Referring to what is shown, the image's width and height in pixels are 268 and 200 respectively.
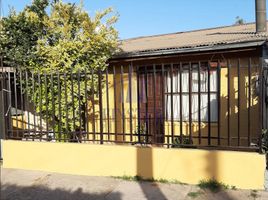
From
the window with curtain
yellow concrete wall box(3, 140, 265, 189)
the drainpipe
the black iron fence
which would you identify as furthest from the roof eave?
yellow concrete wall box(3, 140, 265, 189)

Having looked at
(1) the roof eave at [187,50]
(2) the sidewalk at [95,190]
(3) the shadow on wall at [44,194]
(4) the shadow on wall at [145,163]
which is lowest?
(3) the shadow on wall at [44,194]

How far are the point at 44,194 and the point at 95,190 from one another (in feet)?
2.72

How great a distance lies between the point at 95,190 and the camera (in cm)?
550

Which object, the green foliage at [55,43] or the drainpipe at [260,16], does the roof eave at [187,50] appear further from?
the drainpipe at [260,16]

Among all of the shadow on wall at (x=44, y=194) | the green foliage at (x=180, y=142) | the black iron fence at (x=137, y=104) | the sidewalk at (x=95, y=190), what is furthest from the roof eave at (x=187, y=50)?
the shadow on wall at (x=44, y=194)

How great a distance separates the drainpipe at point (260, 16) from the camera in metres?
8.35

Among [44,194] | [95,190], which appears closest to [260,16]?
[95,190]

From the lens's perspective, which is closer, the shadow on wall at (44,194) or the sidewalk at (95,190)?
the sidewalk at (95,190)

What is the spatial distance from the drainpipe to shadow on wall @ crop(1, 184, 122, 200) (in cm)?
568

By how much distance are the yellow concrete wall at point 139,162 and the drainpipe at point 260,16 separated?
171 inches

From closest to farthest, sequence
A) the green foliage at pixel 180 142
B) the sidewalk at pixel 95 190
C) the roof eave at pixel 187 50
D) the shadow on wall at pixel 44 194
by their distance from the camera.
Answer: the sidewalk at pixel 95 190 < the shadow on wall at pixel 44 194 < the green foliage at pixel 180 142 < the roof eave at pixel 187 50

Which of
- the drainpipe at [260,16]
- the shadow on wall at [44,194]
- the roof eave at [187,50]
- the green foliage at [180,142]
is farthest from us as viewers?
the drainpipe at [260,16]

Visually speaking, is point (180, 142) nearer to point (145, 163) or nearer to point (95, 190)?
point (145, 163)

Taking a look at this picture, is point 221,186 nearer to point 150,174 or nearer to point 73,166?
point 150,174
